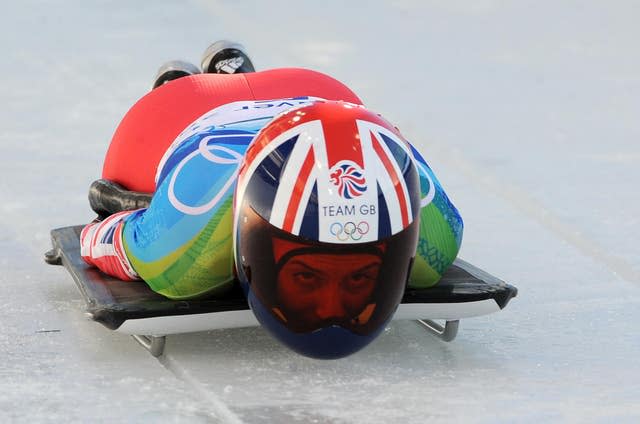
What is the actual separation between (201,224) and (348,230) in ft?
1.77

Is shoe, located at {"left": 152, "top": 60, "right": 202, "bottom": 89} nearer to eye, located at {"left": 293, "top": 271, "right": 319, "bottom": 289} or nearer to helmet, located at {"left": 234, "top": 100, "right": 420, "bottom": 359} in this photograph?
helmet, located at {"left": 234, "top": 100, "right": 420, "bottom": 359}

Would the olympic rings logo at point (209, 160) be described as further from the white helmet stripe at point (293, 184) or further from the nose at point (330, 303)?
the nose at point (330, 303)

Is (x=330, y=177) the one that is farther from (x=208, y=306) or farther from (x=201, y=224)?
(x=208, y=306)

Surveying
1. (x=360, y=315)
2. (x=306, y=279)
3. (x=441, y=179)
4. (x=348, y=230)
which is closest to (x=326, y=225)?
(x=348, y=230)

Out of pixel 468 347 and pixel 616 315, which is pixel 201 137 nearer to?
pixel 468 347

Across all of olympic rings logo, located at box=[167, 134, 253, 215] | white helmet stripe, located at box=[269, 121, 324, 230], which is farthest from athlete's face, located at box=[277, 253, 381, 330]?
olympic rings logo, located at box=[167, 134, 253, 215]

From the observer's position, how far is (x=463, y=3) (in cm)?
905

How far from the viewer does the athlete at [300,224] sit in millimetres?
3418

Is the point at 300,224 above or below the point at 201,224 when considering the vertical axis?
above

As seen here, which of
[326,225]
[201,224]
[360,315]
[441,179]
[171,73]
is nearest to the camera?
[326,225]

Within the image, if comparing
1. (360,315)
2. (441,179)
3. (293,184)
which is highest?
(293,184)

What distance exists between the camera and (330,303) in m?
3.49

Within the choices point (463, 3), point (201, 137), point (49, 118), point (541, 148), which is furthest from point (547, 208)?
point (463, 3)

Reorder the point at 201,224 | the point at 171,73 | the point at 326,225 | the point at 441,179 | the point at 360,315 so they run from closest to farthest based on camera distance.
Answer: the point at 326,225 < the point at 360,315 < the point at 201,224 < the point at 171,73 < the point at 441,179
